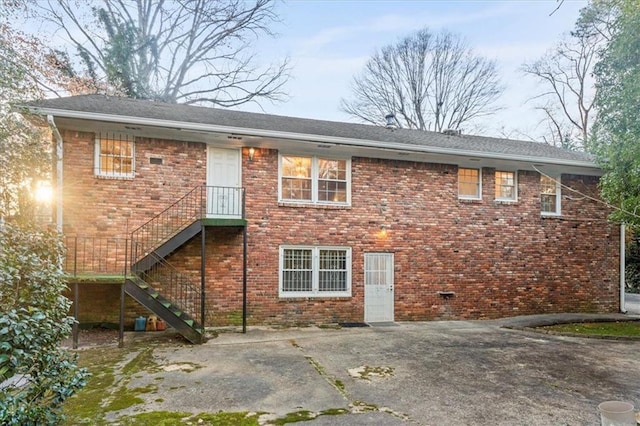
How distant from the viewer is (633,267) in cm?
1775

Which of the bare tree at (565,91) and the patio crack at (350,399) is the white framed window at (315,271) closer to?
the patio crack at (350,399)

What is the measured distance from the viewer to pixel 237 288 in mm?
9695

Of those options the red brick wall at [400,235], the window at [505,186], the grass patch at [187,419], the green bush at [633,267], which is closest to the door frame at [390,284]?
the red brick wall at [400,235]

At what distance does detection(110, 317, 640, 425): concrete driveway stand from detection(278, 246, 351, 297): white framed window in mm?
1521

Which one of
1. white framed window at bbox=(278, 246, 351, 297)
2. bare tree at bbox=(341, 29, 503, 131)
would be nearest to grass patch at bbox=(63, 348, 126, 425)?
white framed window at bbox=(278, 246, 351, 297)

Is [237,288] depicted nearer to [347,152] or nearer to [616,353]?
[347,152]

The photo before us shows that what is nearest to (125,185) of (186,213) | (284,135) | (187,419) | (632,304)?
(186,213)

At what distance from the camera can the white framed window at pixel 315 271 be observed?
10.2 meters

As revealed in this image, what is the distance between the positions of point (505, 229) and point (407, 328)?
4.81 metres

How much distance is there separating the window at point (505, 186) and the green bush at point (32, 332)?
11732mm

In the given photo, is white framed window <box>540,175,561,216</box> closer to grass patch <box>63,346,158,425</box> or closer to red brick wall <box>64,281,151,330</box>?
grass patch <box>63,346,158,425</box>

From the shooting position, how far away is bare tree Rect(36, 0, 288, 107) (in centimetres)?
1767

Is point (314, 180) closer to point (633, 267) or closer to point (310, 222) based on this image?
point (310, 222)

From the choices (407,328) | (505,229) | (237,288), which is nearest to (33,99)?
(237,288)
